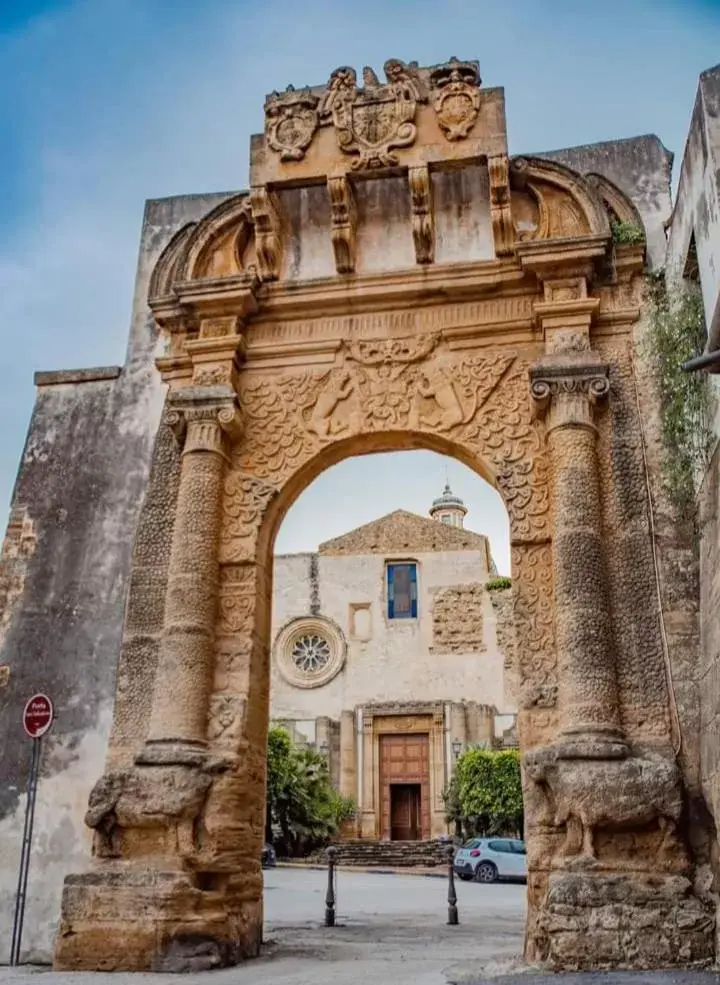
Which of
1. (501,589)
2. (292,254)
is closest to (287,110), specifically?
(292,254)

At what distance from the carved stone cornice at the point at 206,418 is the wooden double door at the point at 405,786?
802 inches

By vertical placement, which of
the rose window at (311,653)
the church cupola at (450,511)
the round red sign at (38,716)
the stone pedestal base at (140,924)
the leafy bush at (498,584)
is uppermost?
the church cupola at (450,511)

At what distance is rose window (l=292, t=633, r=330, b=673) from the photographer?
28.9 m

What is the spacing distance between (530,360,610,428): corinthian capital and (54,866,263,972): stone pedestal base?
4242mm

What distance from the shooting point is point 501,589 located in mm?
27844

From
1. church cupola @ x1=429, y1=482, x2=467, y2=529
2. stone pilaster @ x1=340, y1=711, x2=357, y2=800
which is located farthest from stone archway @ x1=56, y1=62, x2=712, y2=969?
church cupola @ x1=429, y1=482, x2=467, y2=529

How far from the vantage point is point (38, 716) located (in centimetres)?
746

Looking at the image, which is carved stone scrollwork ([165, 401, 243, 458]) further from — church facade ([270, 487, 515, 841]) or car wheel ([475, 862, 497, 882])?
church facade ([270, 487, 515, 841])

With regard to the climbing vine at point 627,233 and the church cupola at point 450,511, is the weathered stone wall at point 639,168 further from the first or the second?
the church cupola at point 450,511

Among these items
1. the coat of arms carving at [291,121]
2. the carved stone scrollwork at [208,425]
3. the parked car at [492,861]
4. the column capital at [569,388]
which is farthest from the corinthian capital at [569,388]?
the parked car at [492,861]

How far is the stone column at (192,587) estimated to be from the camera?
711 centimetres

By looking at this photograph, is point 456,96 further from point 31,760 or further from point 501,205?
point 31,760

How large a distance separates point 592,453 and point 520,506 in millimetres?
674

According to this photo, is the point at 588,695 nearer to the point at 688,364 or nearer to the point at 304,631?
the point at 688,364
